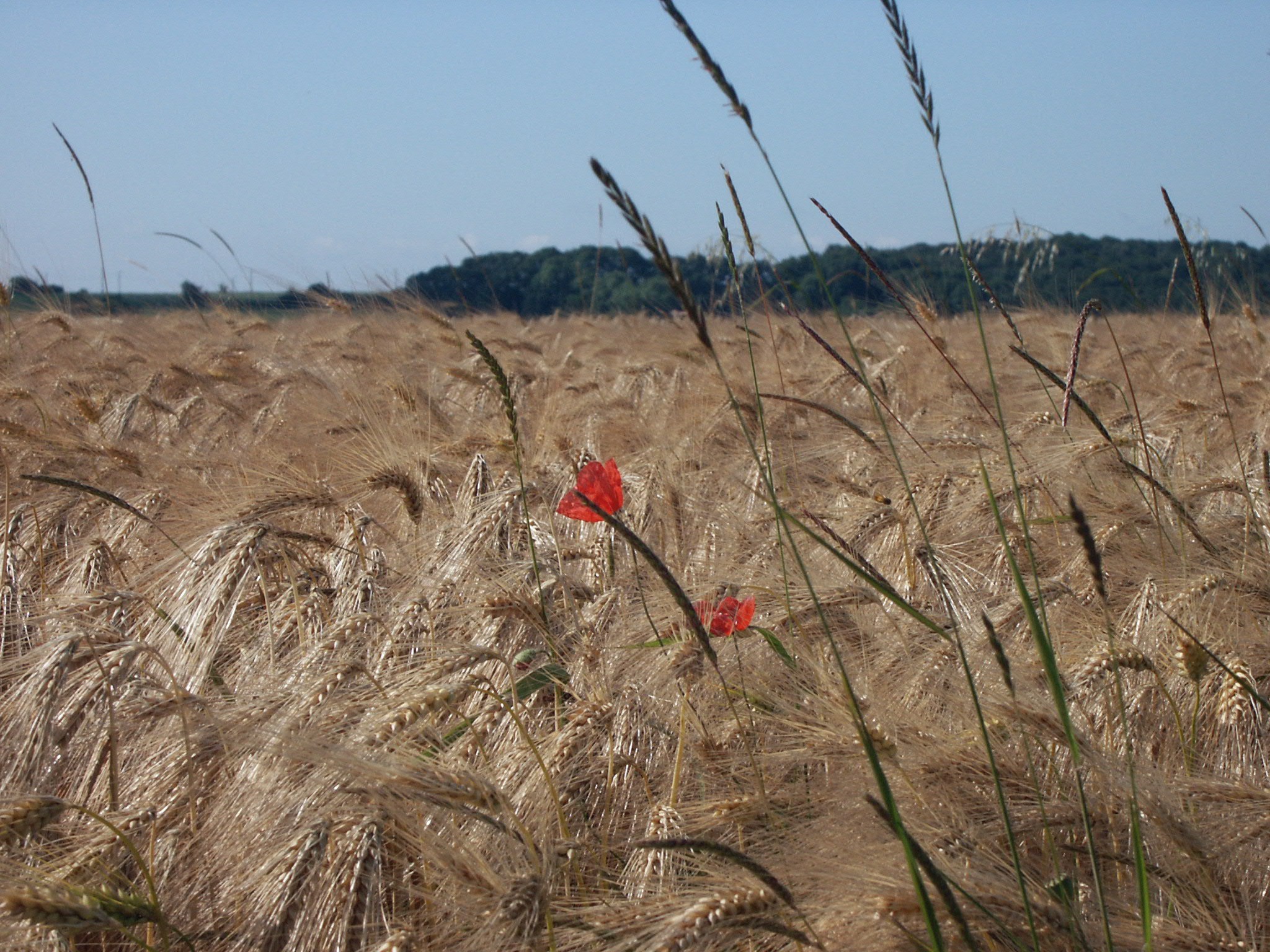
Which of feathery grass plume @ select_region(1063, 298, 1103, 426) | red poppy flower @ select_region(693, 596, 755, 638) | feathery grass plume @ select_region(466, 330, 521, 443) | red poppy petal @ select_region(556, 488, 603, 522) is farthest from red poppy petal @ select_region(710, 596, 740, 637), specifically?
feathery grass plume @ select_region(1063, 298, 1103, 426)

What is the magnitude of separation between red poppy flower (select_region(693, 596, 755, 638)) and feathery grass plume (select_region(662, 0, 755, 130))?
62 centimetres

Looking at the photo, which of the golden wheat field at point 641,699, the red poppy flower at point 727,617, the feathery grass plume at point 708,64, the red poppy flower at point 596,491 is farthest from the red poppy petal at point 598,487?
the feathery grass plume at point 708,64

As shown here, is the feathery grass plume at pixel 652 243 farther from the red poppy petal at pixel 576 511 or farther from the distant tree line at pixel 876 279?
→ the red poppy petal at pixel 576 511

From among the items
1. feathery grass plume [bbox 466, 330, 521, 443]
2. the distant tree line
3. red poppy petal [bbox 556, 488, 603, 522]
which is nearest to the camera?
feathery grass plume [bbox 466, 330, 521, 443]

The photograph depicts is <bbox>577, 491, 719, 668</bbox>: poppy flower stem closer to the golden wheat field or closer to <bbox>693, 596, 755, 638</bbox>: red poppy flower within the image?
the golden wheat field

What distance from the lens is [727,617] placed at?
4.42 ft

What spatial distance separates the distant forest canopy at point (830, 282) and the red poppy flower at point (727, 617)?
439 millimetres

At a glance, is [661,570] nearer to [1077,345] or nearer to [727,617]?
[727,617]

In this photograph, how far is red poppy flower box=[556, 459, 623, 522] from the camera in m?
1.51

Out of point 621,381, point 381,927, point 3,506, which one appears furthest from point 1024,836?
point 621,381

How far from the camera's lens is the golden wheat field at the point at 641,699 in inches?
37.4

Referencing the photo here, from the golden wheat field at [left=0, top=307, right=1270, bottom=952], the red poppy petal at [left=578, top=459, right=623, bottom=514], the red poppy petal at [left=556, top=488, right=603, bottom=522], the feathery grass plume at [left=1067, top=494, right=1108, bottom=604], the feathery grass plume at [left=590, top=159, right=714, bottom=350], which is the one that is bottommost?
the golden wheat field at [left=0, top=307, right=1270, bottom=952]

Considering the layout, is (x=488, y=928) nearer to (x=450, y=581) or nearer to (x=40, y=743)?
(x=40, y=743)

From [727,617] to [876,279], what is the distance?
0.94 m
